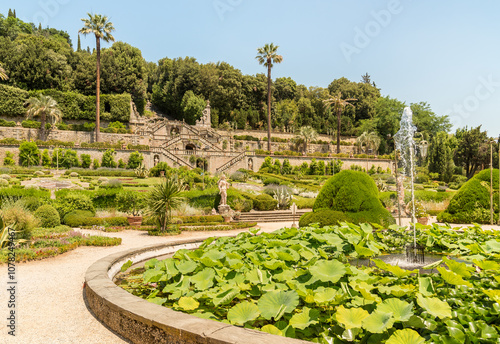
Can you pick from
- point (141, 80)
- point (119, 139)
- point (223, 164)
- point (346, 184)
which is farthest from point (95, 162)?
point (346, 184)

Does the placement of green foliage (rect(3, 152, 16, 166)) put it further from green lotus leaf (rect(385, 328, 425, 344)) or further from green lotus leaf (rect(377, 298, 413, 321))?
green lotus leaf (rect(385, 328, 425, 344))

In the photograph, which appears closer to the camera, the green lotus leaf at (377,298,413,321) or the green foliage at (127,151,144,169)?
the green lotus leaf at (377,298,413,321)

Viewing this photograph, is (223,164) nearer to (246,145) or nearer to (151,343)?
(246,145)

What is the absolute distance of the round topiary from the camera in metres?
14.1

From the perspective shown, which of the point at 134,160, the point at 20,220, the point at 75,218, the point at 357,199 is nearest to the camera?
the point at 357,199

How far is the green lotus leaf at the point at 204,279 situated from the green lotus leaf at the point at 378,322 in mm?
1947

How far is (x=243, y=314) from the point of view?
10.4 feet

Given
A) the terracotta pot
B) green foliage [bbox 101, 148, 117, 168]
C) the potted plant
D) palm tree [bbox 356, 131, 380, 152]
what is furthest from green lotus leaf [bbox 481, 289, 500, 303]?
palm tree [bbox 356, 131, 380, 152]

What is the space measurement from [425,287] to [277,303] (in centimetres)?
146

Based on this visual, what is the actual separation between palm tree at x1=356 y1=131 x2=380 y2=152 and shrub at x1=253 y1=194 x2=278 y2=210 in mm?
42127

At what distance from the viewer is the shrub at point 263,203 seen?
23.8 metres

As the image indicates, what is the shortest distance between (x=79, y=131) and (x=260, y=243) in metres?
46.9

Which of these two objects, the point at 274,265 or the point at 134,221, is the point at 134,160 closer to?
the point at 134,221

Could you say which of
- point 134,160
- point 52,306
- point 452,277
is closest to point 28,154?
point 134,160
